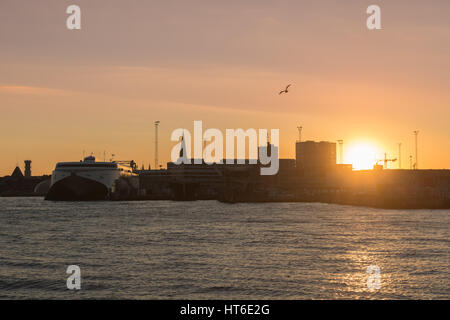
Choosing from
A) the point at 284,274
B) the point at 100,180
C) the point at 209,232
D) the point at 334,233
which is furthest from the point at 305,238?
the point at 100,180

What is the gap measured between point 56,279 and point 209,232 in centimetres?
3312

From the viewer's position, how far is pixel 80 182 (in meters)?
189

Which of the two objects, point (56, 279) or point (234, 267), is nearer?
point (56, 279)

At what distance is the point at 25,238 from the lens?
56312 millimetres

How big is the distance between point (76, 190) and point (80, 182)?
3052 mm

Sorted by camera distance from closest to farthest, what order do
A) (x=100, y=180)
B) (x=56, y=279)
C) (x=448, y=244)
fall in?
(x=56, y=279) → (x=448, y=244) → (x=100, y=180)

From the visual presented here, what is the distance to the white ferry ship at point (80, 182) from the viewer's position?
18900cm

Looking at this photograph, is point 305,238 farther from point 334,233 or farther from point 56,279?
point 56,279

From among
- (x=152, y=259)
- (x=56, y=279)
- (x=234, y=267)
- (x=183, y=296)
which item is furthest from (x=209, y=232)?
(x=183, y=296)

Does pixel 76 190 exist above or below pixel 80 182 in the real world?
below

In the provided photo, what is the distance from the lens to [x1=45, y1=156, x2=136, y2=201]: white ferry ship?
189 meters

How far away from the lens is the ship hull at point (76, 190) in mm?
188750
